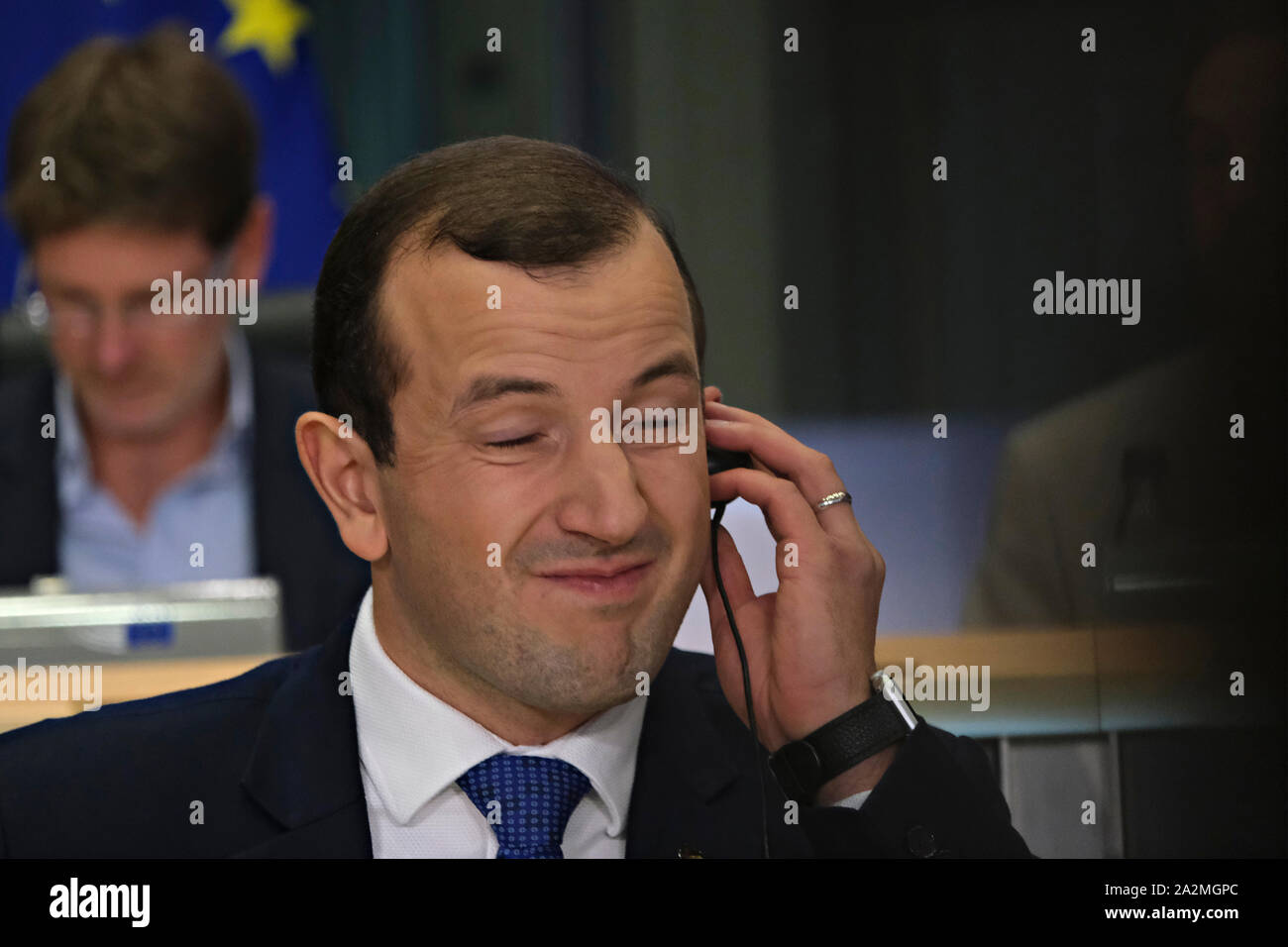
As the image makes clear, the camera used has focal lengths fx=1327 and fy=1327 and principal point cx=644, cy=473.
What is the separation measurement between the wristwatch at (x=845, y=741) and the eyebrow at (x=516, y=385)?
0.43m

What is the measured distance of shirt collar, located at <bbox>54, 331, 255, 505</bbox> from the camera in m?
2.36

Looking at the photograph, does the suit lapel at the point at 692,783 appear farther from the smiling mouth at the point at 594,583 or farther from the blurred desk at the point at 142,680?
the blurred desk at the point at 142,680

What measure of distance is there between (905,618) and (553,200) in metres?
0.69

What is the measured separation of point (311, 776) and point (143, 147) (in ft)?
5.13

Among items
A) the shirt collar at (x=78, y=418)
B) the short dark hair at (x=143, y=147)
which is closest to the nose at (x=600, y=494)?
the shirt collar at (x=78, y=418)

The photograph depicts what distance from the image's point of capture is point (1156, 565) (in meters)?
1.69

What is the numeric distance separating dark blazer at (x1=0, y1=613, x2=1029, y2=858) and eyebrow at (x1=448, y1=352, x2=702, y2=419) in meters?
0.36

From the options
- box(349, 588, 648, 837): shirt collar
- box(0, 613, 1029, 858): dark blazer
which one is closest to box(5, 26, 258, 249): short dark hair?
box(0, 613, 1029, 858): dark blazer

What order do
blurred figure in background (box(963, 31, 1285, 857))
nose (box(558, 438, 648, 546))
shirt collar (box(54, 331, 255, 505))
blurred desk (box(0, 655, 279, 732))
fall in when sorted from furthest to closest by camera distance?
shirt collar (box(54, 331, 255, 505)) → blurred desk (box(0, 655, 279, 732)) → blurred figure in background (box(963, 31, 1285, 857)) → nose (box(558, 438, 648, 546))

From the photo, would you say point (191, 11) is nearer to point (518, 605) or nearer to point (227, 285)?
point (227, 285)

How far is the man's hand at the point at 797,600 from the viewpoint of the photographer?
4.86ft

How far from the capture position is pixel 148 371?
100.0 inches

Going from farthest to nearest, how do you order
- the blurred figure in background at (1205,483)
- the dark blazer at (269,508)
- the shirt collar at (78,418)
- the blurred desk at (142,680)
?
the shirt collar at (78,418) → the dark blazer at (269,508) → the blurred desk at (142,680) → the blurred figure in background at (1205,483)

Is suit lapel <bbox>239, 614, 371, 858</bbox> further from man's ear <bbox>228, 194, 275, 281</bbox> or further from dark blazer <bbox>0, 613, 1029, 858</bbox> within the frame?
man's ear <bbox>228, 194, 275, 281</bbox>
